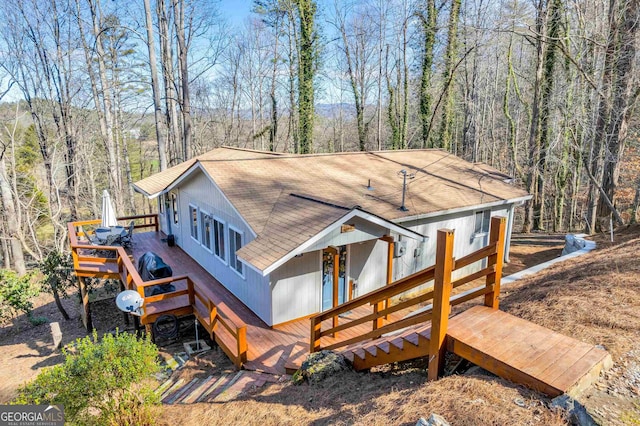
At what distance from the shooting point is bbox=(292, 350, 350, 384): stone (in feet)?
17.3

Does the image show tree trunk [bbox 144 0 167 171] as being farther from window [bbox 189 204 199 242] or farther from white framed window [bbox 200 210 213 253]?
white framed window [bbox 200 210 213 253]

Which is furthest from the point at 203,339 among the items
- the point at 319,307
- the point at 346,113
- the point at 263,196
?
the point at 346,113

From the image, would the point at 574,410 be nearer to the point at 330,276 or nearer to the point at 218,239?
the point at 330,276

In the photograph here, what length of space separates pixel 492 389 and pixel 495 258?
4.87ft

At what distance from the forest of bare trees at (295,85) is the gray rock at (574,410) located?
10982 mm

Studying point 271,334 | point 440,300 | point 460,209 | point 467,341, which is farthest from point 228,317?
point 460,209

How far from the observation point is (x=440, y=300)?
3.73m

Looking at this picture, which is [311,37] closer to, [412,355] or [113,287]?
[113,287]

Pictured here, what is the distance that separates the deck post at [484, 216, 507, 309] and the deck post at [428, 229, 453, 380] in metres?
0.84

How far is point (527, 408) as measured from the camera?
3.04m

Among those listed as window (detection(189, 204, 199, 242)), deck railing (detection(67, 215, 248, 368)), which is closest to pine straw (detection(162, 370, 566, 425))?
deck railing (detection(67, 215, 248, 368))

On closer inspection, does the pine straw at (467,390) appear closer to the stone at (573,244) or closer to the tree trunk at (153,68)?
the stone at (573,244)

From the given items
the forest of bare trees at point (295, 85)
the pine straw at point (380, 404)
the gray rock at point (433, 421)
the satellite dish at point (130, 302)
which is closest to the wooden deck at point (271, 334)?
the satellite dish at point (130, 302)

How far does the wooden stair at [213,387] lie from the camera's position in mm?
5787
